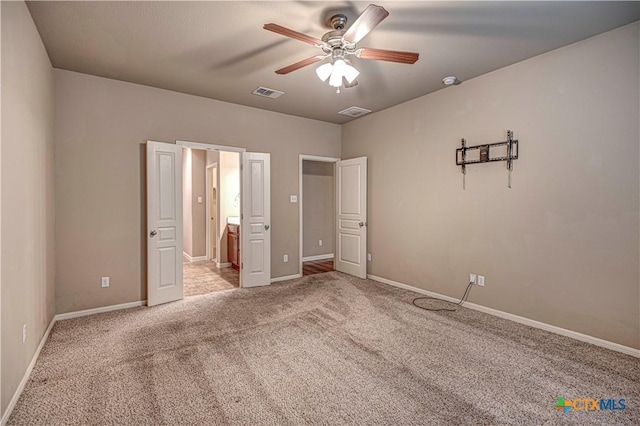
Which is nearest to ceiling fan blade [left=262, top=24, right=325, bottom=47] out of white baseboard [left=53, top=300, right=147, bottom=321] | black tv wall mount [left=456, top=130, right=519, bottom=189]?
black tv wall mount [left=456, top=130, right=519, bottom=189]

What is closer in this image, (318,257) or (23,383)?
(23,383)

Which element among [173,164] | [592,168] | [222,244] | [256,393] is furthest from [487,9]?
[222,244]

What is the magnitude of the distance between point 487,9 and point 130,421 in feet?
12.5

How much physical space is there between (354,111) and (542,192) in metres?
2.93

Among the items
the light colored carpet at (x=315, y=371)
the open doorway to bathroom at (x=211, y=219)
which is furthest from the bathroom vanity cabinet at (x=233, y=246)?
the light colored carpet at (x=315, y=371)

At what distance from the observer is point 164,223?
4.05 metres

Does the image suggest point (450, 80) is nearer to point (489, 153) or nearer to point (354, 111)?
point (489, 153)

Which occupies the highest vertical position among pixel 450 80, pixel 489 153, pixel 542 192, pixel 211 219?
pixel 450 80

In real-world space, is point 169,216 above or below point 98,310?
above

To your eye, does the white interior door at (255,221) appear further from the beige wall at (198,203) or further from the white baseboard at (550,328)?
the beige wall at (198,203)

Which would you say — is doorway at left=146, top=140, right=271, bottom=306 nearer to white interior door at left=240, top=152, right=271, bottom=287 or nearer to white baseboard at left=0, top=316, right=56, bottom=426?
white interior door at left=240, top=152, right=271, bottom=287

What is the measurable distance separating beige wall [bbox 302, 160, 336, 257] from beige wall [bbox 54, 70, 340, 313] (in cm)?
285

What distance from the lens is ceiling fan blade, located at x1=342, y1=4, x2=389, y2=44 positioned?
1.99 metres

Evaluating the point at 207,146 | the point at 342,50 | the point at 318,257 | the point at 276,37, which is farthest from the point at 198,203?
the point at 342,50
